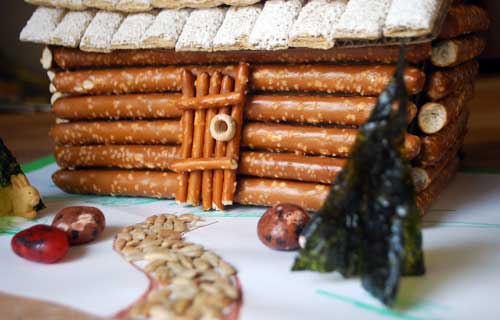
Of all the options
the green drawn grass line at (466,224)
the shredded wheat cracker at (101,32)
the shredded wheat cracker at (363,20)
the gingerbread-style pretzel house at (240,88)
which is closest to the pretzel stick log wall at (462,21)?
the gingerbread-style pretzel house at (240,88)

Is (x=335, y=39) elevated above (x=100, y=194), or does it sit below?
above

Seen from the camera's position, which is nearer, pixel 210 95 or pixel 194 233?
pixel 194 233

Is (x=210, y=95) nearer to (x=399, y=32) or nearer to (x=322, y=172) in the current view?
(x=322, y=172)

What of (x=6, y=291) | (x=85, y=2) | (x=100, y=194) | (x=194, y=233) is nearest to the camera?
(x=6, y=291)

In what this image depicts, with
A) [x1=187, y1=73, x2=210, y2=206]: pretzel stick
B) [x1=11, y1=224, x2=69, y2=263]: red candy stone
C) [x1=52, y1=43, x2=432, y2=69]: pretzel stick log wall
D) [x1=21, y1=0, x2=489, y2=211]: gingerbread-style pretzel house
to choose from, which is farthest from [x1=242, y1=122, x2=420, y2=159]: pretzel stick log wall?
[x1=11, y1=224, x2=69, y2=263]: red candy stone

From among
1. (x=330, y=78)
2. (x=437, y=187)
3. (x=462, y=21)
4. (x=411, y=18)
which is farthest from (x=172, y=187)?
(x=462, y=21)

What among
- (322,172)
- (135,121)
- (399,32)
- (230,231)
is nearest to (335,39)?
(399,32)
